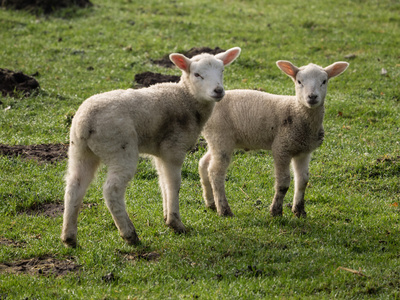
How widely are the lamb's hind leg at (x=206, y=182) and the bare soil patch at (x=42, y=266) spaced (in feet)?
9.05

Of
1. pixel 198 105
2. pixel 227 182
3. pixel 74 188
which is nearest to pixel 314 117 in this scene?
pixel 198 105

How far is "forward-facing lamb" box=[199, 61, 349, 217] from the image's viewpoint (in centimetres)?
808

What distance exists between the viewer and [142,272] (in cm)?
625

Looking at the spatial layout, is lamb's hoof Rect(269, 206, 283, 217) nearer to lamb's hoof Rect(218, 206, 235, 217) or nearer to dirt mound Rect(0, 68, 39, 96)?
lamb's hoof Rect(218, 206, 235, 217)

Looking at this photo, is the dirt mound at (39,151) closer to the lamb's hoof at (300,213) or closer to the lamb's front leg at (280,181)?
the lamb's front leg at (280,181)

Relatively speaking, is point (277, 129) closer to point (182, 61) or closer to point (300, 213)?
point (300, 213)

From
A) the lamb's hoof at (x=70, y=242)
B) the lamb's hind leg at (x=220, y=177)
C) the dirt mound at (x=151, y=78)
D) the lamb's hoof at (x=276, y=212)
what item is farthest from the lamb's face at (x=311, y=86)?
the dirt mound at (x=151, y=78)

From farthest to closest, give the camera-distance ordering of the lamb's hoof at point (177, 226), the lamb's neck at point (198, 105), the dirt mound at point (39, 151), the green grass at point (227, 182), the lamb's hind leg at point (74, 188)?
the dirt mound at point (39, 151) → the lamb's neck at point (198, 105) → the lamb's hoof at point (177, 226) → the lamb's hind leg at point (74, 188) → the green grass at point (227, 182)

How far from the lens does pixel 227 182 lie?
31.8 feet

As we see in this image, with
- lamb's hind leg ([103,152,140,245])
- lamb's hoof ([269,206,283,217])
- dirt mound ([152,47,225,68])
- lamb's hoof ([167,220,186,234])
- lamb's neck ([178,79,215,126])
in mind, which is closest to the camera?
lamb's hind leg ([103,152,140,245])

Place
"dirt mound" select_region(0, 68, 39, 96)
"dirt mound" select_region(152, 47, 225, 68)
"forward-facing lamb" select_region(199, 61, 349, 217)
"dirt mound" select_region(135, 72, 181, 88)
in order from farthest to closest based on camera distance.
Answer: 1. "dirt mound" select_region(152, 47, 225, 68)
2. "dirt mound" select_region(135, 72, 181, 88)
3. "dirt mound" select_region(0, 68, 39, 96)
4. "forward-facing lamb" select_region(199, 61, 349, 217)

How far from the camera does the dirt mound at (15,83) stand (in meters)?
12.8

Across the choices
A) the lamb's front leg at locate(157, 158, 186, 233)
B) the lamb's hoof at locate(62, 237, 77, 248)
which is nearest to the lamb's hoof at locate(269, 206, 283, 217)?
the lamb's front leg at locate(157, 158, 186, 233)

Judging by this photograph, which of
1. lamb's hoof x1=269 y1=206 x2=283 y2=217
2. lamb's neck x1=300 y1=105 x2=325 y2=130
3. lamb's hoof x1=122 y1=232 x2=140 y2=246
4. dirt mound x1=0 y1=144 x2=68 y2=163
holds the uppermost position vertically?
lamb's neck x1=300 y1=105 x2=325 y2=130
